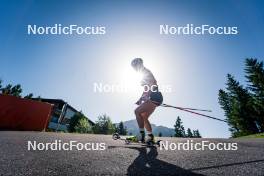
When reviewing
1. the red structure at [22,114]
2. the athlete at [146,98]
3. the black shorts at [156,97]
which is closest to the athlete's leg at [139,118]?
the athlete at [146,98]

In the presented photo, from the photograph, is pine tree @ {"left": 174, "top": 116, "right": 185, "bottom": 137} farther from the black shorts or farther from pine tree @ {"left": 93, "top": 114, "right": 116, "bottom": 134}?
the black shorts

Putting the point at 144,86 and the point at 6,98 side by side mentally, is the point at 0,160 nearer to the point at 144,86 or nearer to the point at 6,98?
the point at 144,86

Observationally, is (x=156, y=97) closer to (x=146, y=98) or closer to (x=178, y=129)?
(x=146, y=98)

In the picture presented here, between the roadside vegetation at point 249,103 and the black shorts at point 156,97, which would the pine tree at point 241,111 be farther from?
the black shorts at point 156,97

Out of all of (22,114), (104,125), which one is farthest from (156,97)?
(104,125)

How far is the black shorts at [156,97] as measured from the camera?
689 cm

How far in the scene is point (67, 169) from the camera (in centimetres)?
286

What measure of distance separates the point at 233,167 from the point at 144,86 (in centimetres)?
409

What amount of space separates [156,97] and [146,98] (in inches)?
11.9

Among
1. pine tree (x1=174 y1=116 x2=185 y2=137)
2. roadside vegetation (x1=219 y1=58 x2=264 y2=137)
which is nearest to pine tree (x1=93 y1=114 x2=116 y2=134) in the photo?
roadside vegetation (x1=219 y1=58 x2=264 y2=137)

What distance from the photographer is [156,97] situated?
6.95 meters

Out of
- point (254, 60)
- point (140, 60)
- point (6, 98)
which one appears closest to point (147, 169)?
point (140, 60)

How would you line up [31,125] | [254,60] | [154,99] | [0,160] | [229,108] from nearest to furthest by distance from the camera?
[0,160]
[154,99]
[31,125]
[254,60]
[229,108]

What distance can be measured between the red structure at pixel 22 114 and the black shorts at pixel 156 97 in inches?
407
